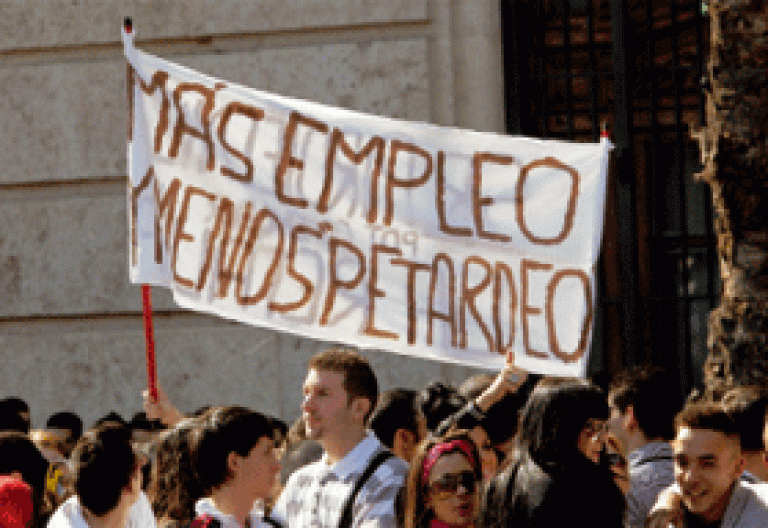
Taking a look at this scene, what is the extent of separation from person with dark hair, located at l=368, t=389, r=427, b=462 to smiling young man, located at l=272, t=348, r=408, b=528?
0.67 meters

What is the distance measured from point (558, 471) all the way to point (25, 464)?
243 centimetres

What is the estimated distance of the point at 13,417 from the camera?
25.6 ft

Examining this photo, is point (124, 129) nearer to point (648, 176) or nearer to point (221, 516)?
point (648, 176)

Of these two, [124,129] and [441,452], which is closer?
[441,452]

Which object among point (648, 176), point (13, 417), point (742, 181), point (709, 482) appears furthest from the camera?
point (648, 176)

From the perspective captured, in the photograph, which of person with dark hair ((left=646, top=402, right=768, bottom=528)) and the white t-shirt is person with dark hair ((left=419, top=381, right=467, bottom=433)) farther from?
person with dark hair ((left=646, top=402, right=768, bottom=528))

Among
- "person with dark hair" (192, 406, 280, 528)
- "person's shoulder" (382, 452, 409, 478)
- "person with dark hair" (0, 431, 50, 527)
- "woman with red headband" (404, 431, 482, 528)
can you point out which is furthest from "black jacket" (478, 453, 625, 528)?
"person with dark hair" (0, 431, 50, 527)

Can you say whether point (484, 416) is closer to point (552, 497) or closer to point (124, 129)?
point (552, 497)

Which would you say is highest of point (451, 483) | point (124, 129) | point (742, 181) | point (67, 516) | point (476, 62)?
point (476, 62)

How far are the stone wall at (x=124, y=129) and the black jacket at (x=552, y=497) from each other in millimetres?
5200

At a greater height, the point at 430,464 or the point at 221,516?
the point at 430,464

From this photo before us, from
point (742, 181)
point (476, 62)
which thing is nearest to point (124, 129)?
point (476, 62)

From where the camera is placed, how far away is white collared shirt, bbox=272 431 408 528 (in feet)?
16.5

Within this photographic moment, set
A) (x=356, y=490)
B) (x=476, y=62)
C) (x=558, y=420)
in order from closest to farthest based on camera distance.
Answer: (x=558, y=420) → (x=356, y=490) → (x=476, y=62)
